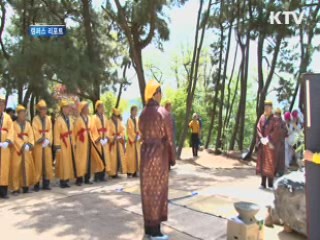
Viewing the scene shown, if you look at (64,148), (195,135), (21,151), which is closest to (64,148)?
(64,148)

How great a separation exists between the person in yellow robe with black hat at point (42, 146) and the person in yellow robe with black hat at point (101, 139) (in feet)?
3.54

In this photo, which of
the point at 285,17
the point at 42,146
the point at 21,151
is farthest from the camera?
the point at 285,17

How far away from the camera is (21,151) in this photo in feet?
28.5

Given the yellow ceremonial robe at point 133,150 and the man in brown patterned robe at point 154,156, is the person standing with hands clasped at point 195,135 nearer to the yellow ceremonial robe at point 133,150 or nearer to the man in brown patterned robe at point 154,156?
the yellow ceremonial robe at point 133,150

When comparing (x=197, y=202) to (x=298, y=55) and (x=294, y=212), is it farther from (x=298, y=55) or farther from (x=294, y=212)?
(x=298, y=55)

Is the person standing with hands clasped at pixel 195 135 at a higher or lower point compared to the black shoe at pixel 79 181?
higher

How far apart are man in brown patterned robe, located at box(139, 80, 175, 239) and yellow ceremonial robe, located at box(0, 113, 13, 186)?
12.4 ft

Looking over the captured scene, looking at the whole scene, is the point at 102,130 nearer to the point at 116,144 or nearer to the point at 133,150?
the point at 116,144

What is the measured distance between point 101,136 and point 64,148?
0.89 m

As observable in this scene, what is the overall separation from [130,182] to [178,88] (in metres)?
32.6

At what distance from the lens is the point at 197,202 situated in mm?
7336

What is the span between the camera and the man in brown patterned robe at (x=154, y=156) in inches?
213

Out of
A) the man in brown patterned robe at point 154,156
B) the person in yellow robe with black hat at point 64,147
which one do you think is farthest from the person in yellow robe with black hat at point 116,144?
the man in brown patterned robe at point 154,156

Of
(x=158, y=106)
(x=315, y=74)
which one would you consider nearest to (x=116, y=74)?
(x=158, y=106)
